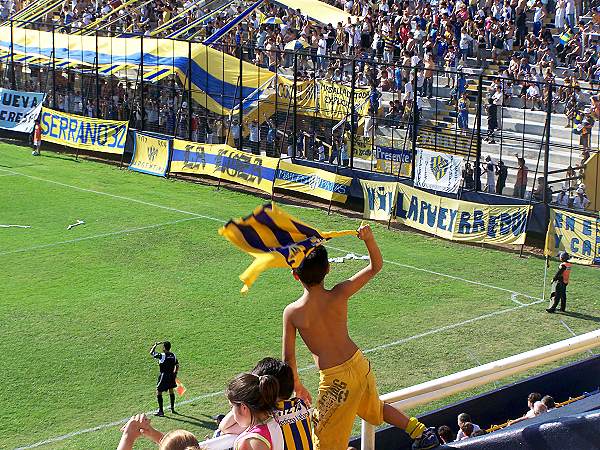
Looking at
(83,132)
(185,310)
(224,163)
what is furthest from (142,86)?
(185,310)

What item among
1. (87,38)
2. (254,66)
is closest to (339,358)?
(254,66)

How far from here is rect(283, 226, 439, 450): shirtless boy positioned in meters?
6.86

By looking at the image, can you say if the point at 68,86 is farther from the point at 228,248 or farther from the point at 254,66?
the point at 228,248

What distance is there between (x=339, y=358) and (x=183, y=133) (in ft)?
98.4

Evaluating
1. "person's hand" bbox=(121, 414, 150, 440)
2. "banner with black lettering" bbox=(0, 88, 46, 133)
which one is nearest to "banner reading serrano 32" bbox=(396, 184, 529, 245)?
"banner with black lettering" bbox=(0, 88, 46, 133)

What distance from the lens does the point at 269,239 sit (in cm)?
659

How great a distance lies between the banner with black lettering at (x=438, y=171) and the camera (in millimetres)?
27703

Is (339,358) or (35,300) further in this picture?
(35,300)

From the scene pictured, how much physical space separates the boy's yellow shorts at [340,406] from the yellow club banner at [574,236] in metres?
17.3

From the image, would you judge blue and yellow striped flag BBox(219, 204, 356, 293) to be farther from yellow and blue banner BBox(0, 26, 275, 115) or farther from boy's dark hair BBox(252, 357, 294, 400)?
Result: yellow and blue banner BBox(0, 26, 275, 115)

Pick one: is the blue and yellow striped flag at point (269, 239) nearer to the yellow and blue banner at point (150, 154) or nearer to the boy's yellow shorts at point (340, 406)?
the boy's yellow shorts at point (340, 406)

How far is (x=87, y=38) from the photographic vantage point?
40469 mm

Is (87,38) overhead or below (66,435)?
overhead

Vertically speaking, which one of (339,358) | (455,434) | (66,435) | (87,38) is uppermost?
(87,38)
